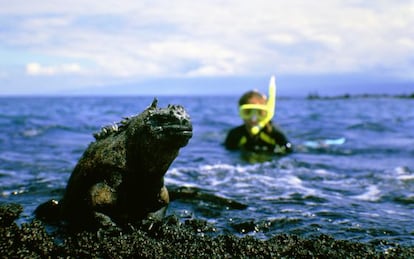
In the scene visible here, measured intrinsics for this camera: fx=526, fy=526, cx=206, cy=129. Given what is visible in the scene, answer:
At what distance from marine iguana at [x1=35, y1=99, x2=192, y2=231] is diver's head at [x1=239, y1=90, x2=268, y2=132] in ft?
24.8

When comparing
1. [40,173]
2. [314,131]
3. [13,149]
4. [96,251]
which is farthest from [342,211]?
[314,131]

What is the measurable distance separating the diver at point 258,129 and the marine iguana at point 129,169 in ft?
25.1

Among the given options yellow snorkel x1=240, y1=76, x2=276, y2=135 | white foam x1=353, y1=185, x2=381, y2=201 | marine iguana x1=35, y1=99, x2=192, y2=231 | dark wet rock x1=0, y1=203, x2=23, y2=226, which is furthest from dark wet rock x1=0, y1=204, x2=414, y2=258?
yellow snorkel x1=240, y1=76, x2=276, y2=135

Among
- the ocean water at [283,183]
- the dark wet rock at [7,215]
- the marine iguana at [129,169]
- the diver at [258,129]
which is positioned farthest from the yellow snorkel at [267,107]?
the dark wet rock at [7,215]

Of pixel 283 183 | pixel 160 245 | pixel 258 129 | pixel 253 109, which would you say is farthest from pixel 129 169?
pixel 258 129

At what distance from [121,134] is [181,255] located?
148 cm

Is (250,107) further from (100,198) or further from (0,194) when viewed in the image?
(100,198)

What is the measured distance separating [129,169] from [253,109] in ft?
26.5

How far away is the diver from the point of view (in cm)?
1278

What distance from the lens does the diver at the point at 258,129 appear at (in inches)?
503

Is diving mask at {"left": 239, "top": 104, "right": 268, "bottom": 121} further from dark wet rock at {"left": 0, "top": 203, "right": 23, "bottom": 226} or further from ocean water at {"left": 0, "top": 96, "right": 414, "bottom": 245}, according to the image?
dark wet rock at {"left": 0, "top": 203, "right": 23, "bottom": 226}

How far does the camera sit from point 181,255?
14.1 ft

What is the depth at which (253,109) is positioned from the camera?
1280 cm

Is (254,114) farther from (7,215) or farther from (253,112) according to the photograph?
(7,215)
